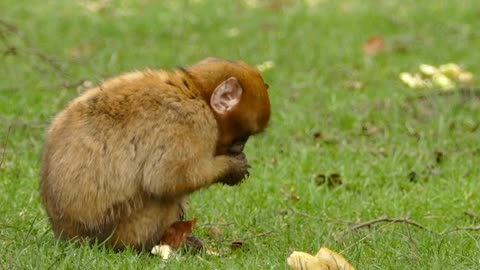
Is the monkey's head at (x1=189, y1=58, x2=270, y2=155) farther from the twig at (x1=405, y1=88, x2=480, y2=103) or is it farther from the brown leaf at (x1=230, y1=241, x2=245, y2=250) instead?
the twig at (x1=405, y1=88, x2=480, y2=103)

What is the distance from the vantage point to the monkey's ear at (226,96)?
18.2 feet

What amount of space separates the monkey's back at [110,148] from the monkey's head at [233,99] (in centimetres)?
9

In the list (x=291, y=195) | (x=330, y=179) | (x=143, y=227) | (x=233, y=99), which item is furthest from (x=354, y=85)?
(x=143, y=227)

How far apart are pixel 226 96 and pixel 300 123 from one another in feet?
10.7

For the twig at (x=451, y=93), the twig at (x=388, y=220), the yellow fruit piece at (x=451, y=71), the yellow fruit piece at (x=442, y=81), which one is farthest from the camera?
the yellow fruit piece at (x=451, y=71)

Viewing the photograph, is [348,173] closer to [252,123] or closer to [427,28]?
[252,123]

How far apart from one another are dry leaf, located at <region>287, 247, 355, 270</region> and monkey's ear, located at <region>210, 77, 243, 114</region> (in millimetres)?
857

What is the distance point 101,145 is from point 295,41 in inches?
251

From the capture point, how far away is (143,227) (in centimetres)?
552

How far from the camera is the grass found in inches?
226

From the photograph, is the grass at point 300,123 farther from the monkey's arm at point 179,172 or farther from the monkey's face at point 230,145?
the monkey's face at point 230,145

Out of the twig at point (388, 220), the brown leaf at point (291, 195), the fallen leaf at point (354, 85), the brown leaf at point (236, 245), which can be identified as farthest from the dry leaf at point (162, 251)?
the fallen leaf at point (354, 85)

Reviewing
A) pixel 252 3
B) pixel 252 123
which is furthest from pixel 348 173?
pixel 252 3

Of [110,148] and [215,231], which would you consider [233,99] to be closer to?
[110,148]
